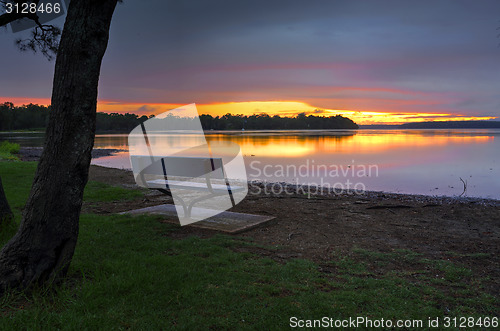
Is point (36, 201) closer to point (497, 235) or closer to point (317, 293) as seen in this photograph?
point (317, 293)

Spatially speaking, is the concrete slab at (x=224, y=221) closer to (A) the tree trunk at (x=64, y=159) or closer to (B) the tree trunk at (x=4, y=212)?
(B) the tree trunk at (x=4, y=212)

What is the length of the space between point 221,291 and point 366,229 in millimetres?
4047

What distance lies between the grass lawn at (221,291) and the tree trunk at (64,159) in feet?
1.25

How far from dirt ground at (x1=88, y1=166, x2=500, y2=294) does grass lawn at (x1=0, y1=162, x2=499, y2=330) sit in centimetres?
43

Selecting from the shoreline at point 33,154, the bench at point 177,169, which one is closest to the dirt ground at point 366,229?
the bench at point 177,169

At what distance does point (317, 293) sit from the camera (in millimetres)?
3693

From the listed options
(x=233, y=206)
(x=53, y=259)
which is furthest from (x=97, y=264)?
(x=233, y=206)

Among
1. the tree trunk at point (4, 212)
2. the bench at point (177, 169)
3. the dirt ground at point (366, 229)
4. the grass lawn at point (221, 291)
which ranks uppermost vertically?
the bench at point (177, 169)

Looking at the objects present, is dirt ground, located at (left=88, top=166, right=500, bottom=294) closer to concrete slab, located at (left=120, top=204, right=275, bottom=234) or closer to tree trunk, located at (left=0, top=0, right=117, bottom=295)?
concrete slab, located at (left=120, top=204, right=275, bottom=234)

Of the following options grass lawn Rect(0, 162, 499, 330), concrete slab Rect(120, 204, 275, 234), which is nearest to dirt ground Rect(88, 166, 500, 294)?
concrete slab Rect(120, 204, 275, 234)

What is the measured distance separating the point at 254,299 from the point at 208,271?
91cm

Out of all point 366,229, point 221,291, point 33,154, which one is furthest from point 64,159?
point 33,154

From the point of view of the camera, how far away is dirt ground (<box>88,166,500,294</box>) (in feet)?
17.1

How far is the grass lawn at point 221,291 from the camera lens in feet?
10.3
